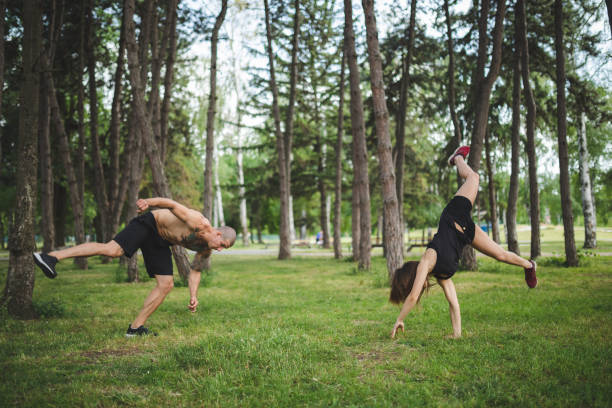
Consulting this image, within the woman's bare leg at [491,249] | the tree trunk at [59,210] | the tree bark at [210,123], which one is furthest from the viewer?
the tree trunk at [59,210]

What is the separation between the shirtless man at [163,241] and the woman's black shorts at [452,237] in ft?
8.35

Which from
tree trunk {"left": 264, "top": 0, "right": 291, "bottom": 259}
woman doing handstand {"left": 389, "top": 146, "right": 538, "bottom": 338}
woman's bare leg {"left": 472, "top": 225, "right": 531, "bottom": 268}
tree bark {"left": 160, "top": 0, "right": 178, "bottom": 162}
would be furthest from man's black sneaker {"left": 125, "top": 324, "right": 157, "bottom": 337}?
tree trunk {"left": 264, "top": 0, "right": 291, "bottom": 259}

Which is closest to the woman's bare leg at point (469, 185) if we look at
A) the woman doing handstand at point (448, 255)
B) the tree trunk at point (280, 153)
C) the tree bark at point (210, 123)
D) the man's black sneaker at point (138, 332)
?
the woman doing handstand at point (448, 255)

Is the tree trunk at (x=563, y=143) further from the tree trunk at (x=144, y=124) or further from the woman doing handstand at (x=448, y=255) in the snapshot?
the tree trunk at (x=144, y=124)

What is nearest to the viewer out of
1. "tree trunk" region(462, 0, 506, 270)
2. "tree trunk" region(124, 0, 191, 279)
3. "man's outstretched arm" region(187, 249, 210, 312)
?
"man's outstretched arm" region(187, 249, 210, 312)

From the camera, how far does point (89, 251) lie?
503cm

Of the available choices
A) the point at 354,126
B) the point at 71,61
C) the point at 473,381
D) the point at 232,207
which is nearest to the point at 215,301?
the point at 473,381

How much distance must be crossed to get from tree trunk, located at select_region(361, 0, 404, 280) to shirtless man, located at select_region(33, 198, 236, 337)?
5.46 metres

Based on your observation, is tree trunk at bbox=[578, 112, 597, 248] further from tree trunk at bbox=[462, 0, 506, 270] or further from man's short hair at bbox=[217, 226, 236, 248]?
man's short hair at bbox=[217, 226, 236, 248]

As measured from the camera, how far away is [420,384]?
3846 mm

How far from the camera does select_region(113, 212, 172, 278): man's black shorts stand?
547cm

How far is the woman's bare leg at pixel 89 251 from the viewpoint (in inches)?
191

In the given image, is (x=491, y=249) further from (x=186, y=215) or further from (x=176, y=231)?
(x=176, y=231)

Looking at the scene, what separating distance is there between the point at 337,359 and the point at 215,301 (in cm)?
473
